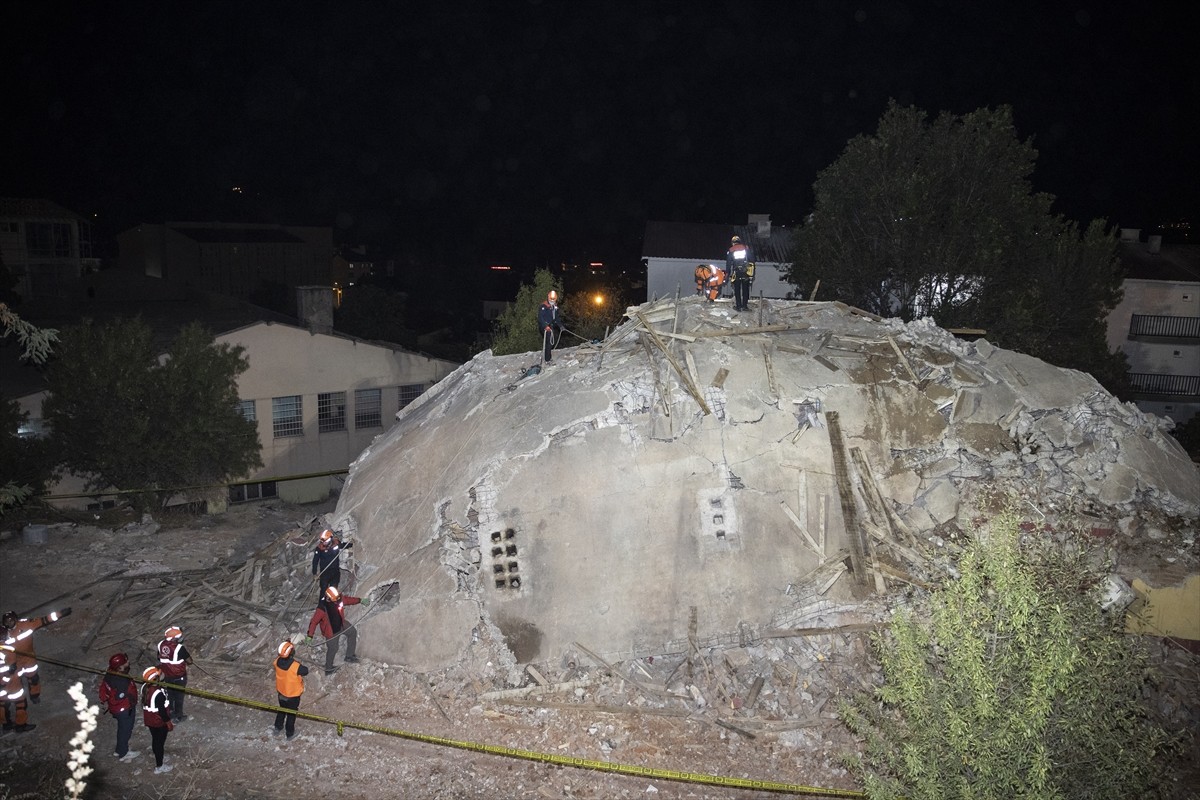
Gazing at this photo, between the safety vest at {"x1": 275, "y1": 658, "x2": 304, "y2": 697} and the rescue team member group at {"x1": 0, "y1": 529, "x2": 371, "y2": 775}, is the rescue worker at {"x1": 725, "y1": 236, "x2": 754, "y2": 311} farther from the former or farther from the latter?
the safety vest at {"x1": 275, "y1": 658, "x2": 304, "y2": 697}

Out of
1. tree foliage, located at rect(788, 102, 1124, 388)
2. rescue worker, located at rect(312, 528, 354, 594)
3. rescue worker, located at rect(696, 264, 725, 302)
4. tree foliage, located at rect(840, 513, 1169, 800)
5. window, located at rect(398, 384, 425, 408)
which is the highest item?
tree foliage, located at rect(788, 102, 1124, 388)

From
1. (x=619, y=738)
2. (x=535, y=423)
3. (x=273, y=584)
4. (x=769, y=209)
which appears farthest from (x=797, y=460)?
(x=769, y=209)

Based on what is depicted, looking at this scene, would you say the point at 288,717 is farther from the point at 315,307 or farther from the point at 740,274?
the point at 315,307

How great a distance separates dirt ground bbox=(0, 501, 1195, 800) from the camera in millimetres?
10812

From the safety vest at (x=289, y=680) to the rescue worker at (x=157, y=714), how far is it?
145 centimetres

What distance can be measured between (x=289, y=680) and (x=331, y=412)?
59.7 ft

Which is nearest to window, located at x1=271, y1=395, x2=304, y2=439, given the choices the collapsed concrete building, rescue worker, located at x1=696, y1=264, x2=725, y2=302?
the collapsed concrete building

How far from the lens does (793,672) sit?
1273 centimetres

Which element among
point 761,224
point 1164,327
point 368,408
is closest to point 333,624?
point 368,408

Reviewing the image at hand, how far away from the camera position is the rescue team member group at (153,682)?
10.9 m

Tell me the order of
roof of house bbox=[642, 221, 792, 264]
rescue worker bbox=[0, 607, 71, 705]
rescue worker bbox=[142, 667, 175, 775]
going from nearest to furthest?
rescue worker bbox=[142, 667, 175, 775] → rescue worker bbox=[0, 607, 71, 705] → roof of house bbox=[642, 221, 792, 264]

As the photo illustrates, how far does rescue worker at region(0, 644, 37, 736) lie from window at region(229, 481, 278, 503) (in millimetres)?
14811

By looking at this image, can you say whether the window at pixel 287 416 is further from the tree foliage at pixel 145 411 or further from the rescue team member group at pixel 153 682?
the rescue team member group at pixel 153 682

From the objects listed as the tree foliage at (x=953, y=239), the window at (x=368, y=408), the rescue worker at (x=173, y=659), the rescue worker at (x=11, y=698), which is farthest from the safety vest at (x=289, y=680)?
the tree foliage at (x=953, y=239)
